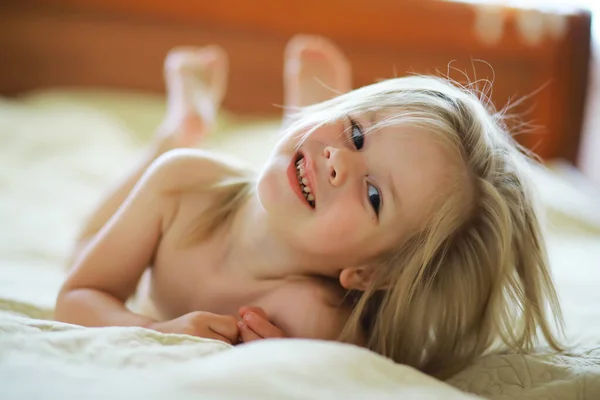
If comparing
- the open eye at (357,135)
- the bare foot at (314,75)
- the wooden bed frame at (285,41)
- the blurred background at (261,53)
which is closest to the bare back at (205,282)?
the open eye at (357,135)

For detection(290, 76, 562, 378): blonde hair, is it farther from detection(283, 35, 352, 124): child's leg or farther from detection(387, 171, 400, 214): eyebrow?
detection(283, 35, 352, 124): child's leg

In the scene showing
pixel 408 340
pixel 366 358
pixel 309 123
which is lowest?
pixel 408 340

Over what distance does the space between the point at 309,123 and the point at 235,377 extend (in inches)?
21.3

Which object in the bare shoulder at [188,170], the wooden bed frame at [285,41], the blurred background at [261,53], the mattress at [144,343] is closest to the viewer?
the mattress at [144,343]

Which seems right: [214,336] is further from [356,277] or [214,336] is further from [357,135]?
[357,135]

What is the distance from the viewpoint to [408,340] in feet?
3.26

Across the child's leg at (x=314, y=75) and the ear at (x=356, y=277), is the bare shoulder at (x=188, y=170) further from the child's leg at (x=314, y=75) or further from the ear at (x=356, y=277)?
the child's leg at (x=314, y=75)

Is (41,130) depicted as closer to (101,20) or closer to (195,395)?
(101,20)

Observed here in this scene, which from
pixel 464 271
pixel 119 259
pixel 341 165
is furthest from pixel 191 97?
pixel 464 271

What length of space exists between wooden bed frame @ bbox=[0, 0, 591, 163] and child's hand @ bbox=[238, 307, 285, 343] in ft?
5.30

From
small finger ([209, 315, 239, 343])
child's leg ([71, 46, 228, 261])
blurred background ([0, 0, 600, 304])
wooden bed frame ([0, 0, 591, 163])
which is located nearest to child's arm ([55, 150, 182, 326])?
small finger ([209, 315, 239, 343])

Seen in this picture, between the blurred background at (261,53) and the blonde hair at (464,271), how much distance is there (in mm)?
1052

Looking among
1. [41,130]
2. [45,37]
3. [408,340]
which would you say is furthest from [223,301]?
[45,37]

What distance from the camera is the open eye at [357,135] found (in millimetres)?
997
